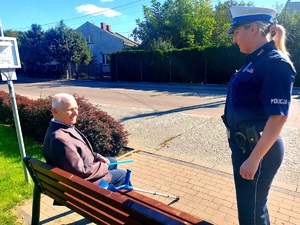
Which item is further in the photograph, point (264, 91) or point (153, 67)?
point (153, 67)

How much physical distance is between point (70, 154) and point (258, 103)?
158 cm

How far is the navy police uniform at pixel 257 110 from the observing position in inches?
56.4

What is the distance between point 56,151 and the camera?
82.0 inches

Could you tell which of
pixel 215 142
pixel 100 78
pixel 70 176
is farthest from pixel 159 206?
pixel 100 78

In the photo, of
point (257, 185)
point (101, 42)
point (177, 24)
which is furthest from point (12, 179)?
point (101, 42)

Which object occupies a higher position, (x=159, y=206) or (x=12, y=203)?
(x=159, y=206)

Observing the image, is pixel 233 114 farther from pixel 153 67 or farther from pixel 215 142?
pixel 153 67

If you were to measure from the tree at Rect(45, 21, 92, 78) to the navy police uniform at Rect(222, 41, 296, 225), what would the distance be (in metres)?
28.6

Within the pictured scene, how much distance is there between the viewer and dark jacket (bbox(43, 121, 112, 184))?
6.84ft

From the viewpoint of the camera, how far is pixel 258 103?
1.55 meters

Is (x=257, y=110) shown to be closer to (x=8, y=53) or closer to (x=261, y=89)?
(x=261, y=89)

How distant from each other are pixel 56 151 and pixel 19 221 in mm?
1349

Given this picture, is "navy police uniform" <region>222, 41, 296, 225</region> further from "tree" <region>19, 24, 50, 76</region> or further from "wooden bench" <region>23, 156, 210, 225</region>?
"tree" <region>19, 24, 50, 76</region>

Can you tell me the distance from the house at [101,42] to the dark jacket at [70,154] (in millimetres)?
31028
